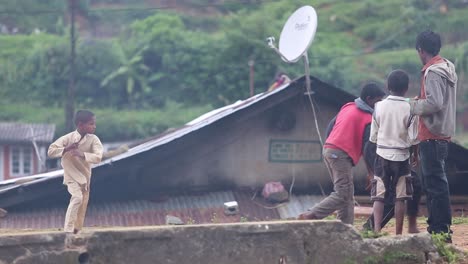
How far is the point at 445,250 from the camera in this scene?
19.9ft

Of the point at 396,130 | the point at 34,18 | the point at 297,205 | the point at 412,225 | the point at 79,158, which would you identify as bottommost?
the point at 297,205

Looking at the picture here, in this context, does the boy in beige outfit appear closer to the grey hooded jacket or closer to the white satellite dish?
the grey hooded jacket

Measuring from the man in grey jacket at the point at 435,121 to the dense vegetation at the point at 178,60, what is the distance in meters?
22.5

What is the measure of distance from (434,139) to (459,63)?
24511 mm

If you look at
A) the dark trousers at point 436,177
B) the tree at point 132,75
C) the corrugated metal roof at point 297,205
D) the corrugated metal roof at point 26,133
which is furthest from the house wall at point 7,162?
the dark trousers at point 436,177

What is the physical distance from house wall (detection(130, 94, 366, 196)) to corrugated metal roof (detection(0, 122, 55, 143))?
1299 cm

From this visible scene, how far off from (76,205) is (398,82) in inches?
129

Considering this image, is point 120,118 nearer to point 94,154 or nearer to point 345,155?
point 94,154

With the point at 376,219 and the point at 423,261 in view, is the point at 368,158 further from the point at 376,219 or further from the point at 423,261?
the point at 423,261

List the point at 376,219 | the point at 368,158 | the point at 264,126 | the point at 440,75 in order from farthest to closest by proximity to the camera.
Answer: the point at 264,126
the point at 368,158
the point at 376,219
the point at 440,75

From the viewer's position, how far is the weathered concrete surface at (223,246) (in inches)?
213

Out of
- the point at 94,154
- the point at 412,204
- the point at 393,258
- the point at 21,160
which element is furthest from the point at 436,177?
the point at 21,160

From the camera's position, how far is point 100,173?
1230cm

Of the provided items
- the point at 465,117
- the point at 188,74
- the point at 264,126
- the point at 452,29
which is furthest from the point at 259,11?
the point at 264,126
